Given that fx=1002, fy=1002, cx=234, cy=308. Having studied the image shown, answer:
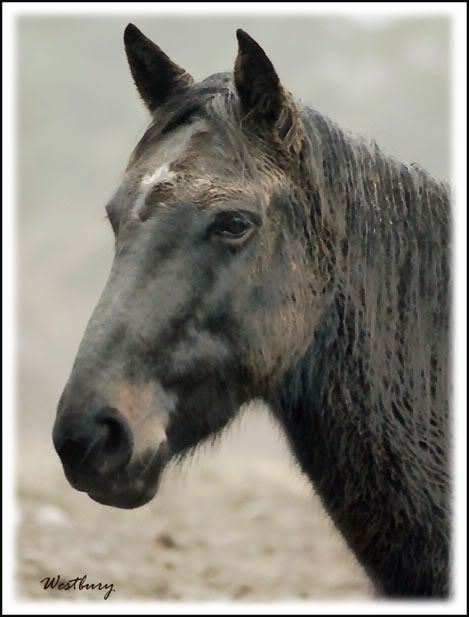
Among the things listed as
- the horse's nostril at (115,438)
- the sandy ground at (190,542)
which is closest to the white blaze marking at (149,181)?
the horse's nostril at (115,438)

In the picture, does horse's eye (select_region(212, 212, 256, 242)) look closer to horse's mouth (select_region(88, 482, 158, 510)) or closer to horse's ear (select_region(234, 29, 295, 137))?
horse's ear (select_region(234, 29, 295, 137))

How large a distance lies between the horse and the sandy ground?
2.70 metres

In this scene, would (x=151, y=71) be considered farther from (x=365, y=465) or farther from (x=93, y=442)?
(x=365, y=465)

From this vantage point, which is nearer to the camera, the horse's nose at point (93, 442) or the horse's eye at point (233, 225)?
the horse's nose at point (93, 442)

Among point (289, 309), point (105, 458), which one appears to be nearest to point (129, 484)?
point (105, 458)

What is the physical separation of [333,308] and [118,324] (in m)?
1.00

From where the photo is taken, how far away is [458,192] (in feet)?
15.1

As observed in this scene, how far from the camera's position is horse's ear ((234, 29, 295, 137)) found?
4.21 meters

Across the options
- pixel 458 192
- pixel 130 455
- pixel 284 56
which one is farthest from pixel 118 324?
pixel 284 56

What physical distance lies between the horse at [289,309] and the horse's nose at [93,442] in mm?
43

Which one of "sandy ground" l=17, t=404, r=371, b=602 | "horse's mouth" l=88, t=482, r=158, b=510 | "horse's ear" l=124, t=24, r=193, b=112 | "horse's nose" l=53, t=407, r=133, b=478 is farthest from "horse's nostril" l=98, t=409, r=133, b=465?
"sandy ground" l=17, t=404, r=371, b=602

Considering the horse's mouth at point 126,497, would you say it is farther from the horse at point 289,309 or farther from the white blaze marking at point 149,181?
the white blaze marking at point 149,181

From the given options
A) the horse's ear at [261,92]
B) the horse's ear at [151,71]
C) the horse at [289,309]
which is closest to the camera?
the horse at [289,309]

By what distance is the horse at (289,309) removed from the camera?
381cm
